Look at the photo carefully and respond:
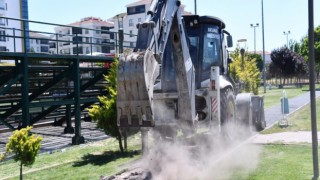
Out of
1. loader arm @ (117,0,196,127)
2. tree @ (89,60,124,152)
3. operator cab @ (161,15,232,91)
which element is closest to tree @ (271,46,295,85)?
tree @ (89,60,124,152)

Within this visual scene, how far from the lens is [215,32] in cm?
1009

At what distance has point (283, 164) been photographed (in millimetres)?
8953

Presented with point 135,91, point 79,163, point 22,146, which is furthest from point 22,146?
point 135,91

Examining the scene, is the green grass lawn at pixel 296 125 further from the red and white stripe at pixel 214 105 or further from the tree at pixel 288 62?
the tree at pixel 288 62

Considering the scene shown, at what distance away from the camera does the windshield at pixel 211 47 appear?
966 cm

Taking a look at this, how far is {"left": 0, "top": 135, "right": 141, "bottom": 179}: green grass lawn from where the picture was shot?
9312mm

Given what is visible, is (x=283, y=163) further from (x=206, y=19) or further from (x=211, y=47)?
(x=206, y=19)

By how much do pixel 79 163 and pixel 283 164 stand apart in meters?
5.03

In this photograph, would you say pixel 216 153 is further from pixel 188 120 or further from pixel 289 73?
pixel 289 73

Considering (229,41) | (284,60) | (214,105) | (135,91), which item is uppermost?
(284,60)

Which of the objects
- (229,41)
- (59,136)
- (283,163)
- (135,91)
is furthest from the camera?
(59,136)

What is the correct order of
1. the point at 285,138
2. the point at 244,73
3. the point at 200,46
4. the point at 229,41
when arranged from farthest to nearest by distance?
1. the point at 244,73
2. the point at 285,138
3. the point at 229,41
4. the point at 200,46

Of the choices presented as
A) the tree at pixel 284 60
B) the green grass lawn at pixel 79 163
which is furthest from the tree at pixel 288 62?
the green grass lawn at pixel 79 163

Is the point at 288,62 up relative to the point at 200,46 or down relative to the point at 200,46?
up
